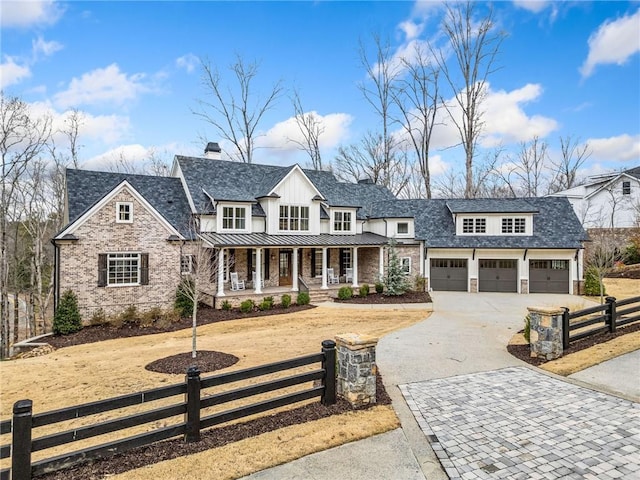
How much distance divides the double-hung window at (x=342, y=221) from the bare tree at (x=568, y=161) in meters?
32.1

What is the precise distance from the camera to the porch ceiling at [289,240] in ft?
62.0

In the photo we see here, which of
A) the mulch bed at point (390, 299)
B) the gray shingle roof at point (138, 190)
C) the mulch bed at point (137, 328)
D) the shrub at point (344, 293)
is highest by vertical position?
the gray shingle roof at point (138, 190)

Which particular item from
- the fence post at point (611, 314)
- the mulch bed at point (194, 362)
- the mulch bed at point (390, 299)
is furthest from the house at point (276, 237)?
the fence post at point (611, 314)

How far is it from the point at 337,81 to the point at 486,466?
997 inches

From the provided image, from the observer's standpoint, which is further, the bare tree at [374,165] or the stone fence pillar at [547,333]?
the bare tree at [374,165]

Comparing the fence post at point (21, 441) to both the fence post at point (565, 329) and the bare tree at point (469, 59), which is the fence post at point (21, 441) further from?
the bare tree at point (469, 59)

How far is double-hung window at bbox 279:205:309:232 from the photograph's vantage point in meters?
22.2

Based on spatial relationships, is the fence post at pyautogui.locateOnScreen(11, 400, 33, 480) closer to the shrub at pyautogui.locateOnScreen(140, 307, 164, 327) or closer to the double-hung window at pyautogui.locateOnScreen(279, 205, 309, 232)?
the shrub at pyautogui.locateOnScreen(140, 307, 164, 327)

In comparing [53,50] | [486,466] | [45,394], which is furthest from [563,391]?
[53,50]

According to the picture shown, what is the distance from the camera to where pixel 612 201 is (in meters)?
34.4

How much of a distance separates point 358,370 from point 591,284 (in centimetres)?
2167

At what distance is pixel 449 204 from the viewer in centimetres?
2600

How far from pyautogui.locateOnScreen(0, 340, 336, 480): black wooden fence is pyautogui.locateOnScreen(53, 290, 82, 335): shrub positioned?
1270 cm

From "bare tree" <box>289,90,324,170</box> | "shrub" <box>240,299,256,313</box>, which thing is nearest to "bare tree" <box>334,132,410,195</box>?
"bare tree" <box>289,90,324,170</box>
